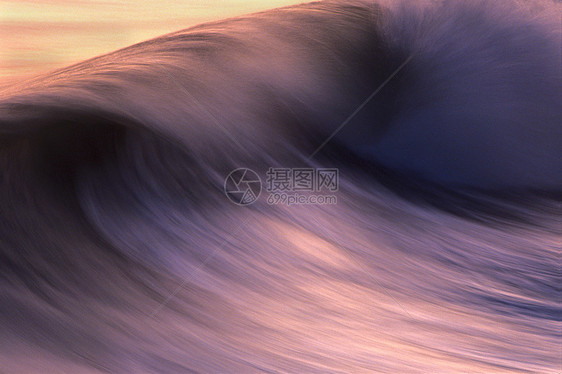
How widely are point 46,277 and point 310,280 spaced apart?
0.53m

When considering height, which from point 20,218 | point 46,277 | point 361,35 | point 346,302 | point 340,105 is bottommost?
point 46,277

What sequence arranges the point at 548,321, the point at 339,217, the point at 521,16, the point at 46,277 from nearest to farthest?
1. the point at 46,277
2. the point at 548,321
3. the point at 339,217
4. the point at 521,16

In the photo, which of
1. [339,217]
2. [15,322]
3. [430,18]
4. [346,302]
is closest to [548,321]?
[346,302]

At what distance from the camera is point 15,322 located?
1.22 m

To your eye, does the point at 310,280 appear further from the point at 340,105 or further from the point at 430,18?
the point at 430,18

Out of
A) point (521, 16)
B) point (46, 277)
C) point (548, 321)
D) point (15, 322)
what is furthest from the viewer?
point (521, 16)

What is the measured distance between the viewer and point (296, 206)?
6.06ft

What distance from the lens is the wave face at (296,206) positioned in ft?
4.17

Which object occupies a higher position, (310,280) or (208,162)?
(208,162)

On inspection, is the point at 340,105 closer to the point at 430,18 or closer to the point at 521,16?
the point at 430,18

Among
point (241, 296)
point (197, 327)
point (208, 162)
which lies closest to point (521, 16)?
point (208, 162)

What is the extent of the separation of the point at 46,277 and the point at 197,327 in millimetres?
318

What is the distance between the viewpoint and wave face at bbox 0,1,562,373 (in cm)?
127

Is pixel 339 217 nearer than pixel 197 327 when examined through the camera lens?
No
